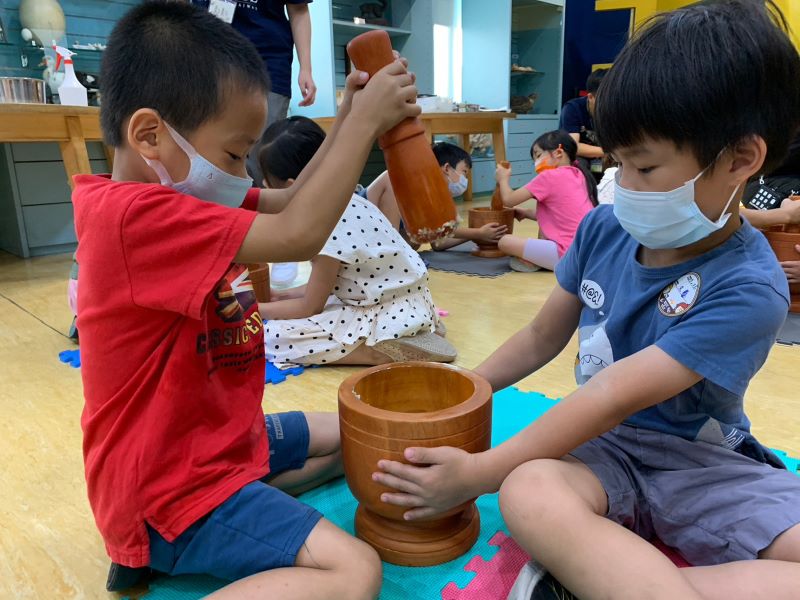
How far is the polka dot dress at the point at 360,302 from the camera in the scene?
1.52 meters

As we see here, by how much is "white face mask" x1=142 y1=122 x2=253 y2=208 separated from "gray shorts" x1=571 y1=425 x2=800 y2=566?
1.77 ft

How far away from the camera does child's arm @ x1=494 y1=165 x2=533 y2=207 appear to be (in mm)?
2637

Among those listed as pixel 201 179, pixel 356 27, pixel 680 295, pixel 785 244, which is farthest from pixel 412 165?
pixel 356 27

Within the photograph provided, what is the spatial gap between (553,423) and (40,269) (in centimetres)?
259

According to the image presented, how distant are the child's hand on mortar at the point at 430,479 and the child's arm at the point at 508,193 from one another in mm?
2007

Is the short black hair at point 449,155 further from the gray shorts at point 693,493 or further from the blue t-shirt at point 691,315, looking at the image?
the gray shorts at point 693,493

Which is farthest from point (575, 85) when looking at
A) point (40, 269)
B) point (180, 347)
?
point (180, 347)

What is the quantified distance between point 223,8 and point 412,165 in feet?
5.06

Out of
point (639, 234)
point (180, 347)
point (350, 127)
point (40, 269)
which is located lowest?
point (40, 269)

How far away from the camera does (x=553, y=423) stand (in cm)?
74

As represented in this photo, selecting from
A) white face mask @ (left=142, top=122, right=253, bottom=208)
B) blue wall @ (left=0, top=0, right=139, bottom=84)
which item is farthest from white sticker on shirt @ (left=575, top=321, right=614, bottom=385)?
blue wall @ (left=0, top=0, right=139, bottom=84)

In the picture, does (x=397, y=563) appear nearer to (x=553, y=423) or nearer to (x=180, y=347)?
(x=553, y=423)

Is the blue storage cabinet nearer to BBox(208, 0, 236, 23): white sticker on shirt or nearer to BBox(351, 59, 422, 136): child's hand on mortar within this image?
BBox(208, 0, 236, 23): white sticker on shirt

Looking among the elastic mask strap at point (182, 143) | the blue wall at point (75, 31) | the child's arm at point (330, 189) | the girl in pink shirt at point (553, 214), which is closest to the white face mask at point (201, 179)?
the elastic mask strap at point (182, 143)
